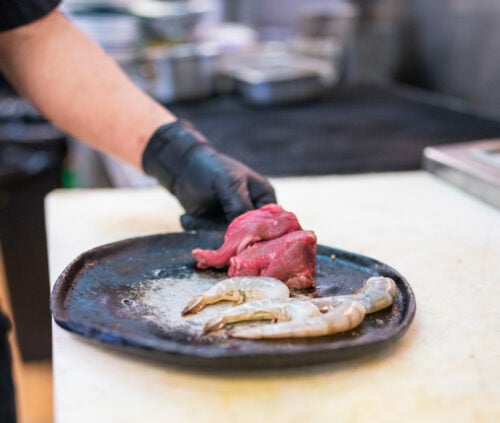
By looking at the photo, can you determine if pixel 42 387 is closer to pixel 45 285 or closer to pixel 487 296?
pixel 45 285

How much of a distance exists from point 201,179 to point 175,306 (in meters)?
0.54

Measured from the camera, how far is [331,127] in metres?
3.03

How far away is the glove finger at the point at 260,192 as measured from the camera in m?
1.65

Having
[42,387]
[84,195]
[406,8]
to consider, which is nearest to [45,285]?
[42,387]

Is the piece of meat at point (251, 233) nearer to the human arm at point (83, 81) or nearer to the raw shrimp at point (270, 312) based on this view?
the raw shrimp at point (270, 312)

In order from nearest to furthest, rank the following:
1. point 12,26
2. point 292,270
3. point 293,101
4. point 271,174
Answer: point 292,270 → point 12,26 → point 271,174 → point 293,101

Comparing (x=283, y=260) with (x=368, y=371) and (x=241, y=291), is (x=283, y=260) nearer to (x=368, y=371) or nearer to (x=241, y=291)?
(x=241, y=291)

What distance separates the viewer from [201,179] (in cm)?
165

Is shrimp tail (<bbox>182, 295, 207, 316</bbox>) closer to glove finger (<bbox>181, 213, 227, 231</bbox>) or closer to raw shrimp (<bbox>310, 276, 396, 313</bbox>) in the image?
raw shrimp (<bbox>310, 276, 396, 313</bbox>)

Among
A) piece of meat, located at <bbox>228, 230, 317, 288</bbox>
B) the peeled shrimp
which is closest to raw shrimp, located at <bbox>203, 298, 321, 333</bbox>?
the peeled shrimp

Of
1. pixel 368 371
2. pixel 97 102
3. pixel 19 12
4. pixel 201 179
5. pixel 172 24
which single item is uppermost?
pixel 19 12

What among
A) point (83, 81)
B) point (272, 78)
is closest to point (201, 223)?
point (83, 81)

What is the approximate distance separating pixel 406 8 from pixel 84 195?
300cm

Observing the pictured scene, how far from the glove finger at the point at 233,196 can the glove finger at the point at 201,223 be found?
0.15 ft
